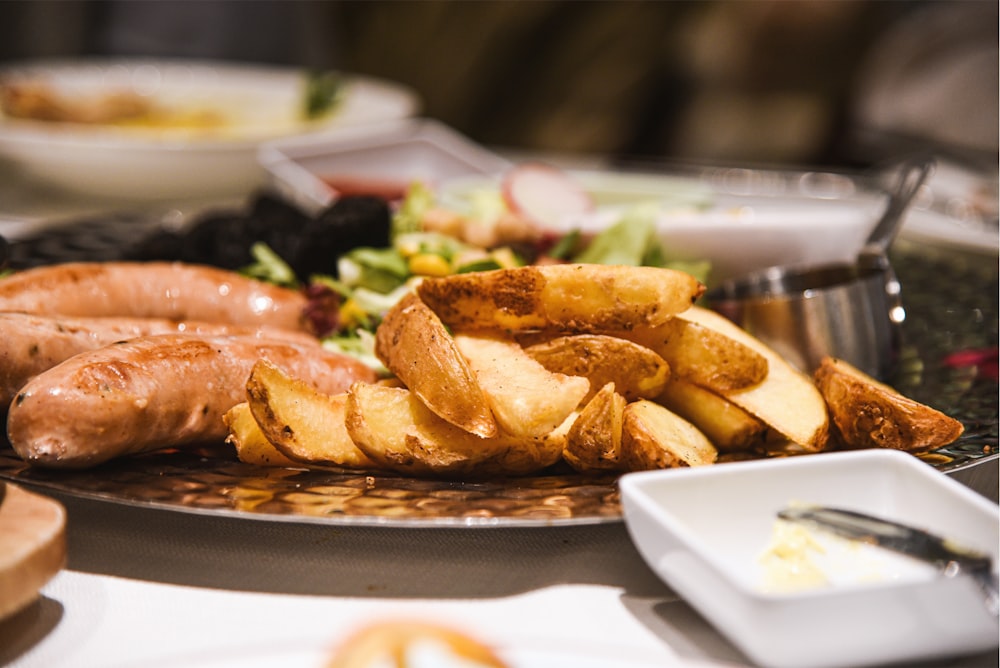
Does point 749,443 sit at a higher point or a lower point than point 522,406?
lower

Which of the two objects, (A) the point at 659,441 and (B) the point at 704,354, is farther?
(B) the point at 704,354

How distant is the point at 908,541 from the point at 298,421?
2.77 ft

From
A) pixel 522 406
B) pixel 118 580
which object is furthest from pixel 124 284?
pixel 522 406

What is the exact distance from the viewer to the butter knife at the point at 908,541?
1052mm

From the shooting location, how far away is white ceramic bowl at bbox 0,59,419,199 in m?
3.39

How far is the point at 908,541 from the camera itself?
45.4 inches

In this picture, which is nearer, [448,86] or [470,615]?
[470,615]

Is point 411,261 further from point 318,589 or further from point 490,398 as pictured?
point 318,589

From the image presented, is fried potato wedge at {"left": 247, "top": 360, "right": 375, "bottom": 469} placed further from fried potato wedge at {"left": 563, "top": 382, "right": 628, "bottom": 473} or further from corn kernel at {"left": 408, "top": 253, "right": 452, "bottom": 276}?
corn kernel at {"left": 408, "top": 253, "right": 452, "bottom": 276}

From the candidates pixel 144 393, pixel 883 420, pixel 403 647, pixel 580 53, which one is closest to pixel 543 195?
pixel 883 420

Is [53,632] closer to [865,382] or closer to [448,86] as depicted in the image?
[865,382]

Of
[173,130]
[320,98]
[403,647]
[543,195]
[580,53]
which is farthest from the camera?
[580,53]

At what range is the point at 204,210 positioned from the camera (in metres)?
3.50

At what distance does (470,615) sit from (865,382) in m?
0.74
